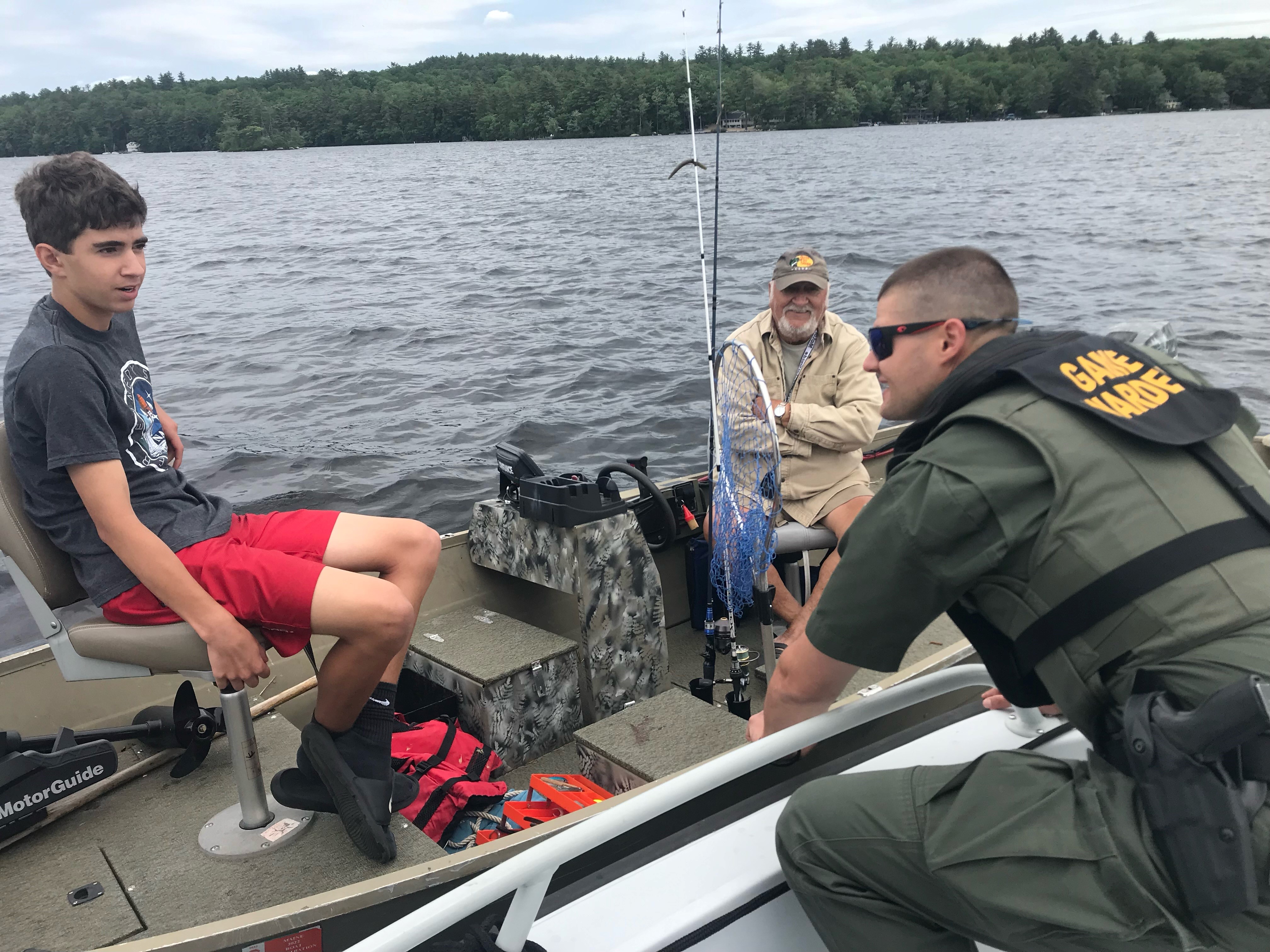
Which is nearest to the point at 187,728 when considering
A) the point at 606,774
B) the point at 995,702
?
the point at 606,774

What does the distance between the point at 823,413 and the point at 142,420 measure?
240 centimetres

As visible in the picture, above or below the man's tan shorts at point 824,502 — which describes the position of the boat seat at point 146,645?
above

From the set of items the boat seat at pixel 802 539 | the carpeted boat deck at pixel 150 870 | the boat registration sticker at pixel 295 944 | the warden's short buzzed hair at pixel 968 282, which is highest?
the warden's short buzzed hair at pixel 968 282

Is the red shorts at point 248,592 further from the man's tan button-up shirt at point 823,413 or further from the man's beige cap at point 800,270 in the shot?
the man's beige cap at point 800,270

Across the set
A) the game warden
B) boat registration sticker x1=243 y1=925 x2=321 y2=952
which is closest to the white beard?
the game warden

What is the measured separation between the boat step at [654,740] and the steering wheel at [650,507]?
2.52ft

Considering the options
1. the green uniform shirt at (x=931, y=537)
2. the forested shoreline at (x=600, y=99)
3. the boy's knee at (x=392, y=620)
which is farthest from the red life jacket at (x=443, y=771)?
the forested shoreline at (x=600, y=99)

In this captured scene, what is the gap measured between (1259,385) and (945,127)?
62515mm

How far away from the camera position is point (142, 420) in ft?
8.06

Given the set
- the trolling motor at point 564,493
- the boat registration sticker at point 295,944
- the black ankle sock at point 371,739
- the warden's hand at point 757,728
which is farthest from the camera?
the trolling motor at point 564,493

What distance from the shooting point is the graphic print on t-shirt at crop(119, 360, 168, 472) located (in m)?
2.42

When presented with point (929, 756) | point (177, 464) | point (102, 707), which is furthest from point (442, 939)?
point (102, 707)

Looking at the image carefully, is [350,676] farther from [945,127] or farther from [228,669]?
[945,127]

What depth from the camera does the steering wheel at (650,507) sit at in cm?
367
